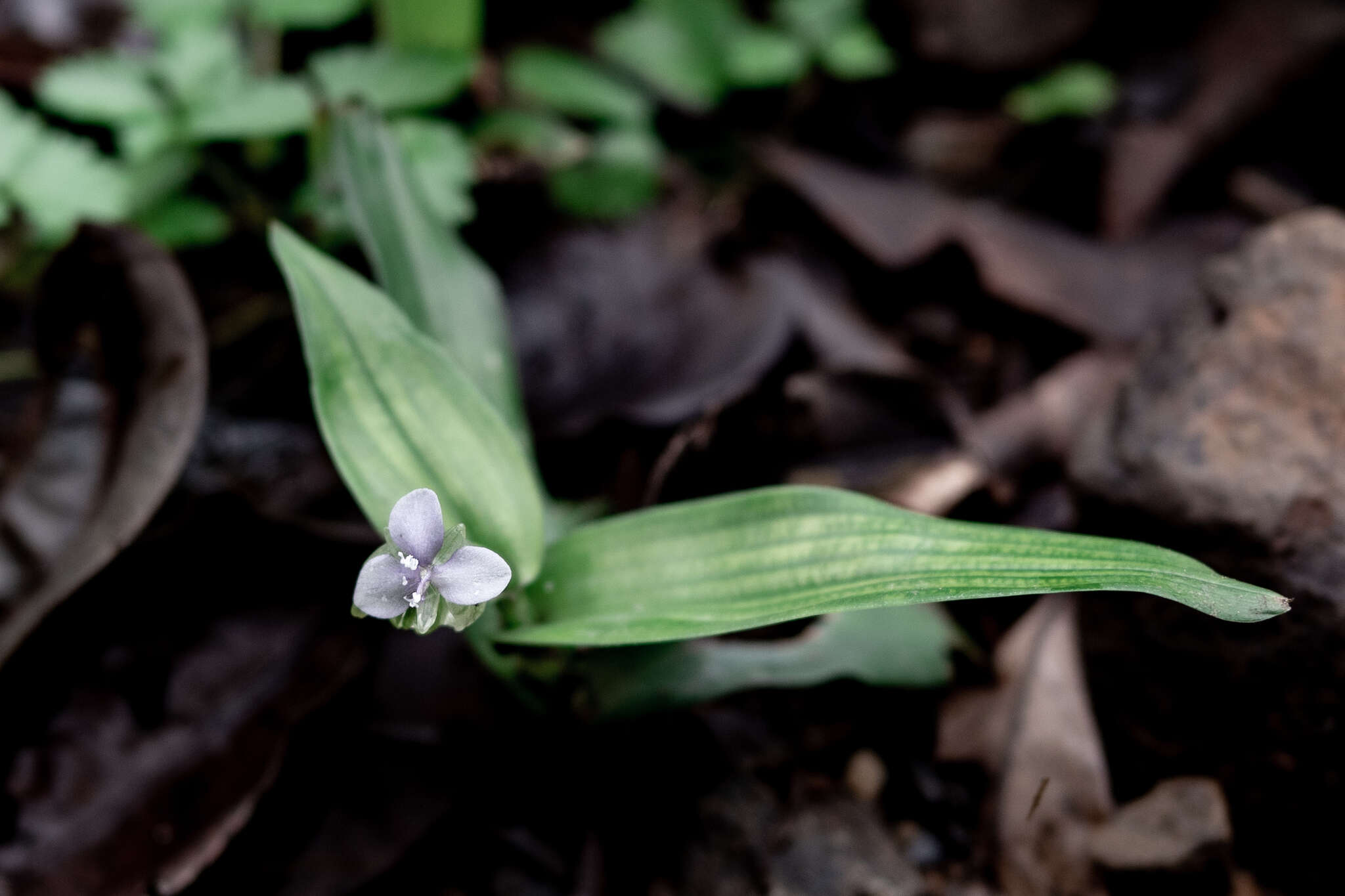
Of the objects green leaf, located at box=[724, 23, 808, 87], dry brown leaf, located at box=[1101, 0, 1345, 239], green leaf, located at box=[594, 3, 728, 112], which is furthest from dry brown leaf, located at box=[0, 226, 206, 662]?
dry brown leaf, located at box=[1101, 0, 1345, 239]

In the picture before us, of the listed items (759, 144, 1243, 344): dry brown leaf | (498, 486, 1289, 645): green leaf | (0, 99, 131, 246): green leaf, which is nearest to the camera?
(498, 486, 1289, 645): green leaf

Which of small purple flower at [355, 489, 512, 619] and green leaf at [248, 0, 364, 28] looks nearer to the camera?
small purple flower at [355, 489, 512, 619]

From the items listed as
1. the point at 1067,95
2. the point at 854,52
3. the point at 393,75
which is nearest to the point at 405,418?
the point at 393,75

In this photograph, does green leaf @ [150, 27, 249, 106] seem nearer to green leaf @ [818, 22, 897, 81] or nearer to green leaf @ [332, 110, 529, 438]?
green leaf @ [332, 110, 529, 438]

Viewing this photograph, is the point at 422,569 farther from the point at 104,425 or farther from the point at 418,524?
the point at 104,425

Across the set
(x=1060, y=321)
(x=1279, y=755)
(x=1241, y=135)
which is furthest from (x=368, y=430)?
(x=1241, y=135)

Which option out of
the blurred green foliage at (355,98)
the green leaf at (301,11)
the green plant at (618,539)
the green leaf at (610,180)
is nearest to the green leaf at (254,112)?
the blurred green foliage at (355,98)

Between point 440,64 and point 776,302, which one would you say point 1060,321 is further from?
point 440,64
